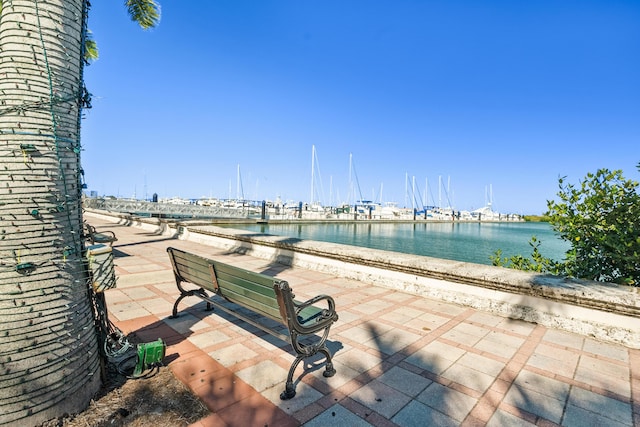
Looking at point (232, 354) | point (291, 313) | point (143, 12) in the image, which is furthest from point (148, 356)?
point (143, 12)

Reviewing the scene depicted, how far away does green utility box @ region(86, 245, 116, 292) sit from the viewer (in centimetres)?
255

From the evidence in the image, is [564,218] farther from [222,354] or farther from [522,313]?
[222,354]

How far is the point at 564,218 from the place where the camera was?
5.59 meters

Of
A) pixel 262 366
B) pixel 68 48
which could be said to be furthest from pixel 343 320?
pixel 68 48

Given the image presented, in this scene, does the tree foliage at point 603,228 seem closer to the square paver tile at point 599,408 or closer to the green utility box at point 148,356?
the square paver tile at point 599,408

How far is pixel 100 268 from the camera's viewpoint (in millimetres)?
2625

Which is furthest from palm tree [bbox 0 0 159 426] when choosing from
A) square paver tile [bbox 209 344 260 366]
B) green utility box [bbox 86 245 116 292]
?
square paver tile [bbox 209 344 260 366]

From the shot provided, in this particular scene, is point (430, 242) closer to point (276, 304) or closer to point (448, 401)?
point (448, 401)

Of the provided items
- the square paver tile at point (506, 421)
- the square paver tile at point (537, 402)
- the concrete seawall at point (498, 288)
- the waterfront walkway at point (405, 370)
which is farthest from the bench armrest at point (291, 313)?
the concrete seawall at point (498, 288)

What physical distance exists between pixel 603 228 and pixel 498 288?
2052mm

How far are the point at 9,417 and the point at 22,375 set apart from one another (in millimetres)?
267

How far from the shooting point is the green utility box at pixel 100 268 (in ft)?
8.38

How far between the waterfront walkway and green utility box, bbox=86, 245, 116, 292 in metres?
1.06

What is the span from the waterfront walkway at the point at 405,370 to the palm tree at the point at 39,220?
100 centimetres
